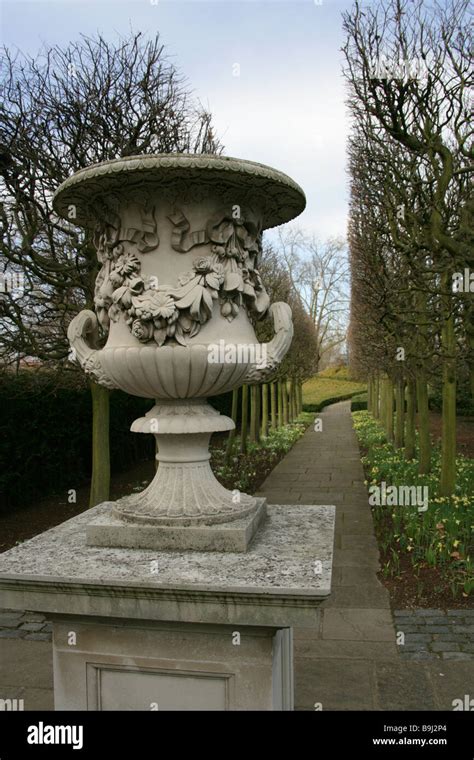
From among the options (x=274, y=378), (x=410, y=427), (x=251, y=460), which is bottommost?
(x=251, y=460)

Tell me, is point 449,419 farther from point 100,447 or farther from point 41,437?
point 41,437

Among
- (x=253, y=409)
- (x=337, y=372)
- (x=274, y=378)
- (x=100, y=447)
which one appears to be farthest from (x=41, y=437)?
(x=337, y=372)

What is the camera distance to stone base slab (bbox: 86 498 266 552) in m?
2.64

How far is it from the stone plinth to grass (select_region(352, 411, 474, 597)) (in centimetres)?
359

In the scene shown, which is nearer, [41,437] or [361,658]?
[361,658]

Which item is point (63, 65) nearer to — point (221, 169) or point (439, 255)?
point (439, 255)

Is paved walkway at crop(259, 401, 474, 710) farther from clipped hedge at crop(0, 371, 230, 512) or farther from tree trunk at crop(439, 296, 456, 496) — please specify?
clipped hedge at crop(0, 371, 230, 512)

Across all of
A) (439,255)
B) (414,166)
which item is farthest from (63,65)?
(439,255)

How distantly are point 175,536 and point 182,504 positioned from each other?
6.2 inches

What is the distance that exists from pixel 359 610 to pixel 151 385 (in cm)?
362

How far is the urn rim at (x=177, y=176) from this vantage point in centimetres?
245

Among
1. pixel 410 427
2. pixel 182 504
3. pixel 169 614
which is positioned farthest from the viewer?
pixel 410 427

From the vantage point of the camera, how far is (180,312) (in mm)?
2615

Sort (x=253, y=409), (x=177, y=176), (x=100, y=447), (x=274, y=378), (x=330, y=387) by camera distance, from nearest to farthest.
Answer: (x=177, y=176)
(x=100, y=447)
(x=253, y=409)
(x=274, y=378)
(x=330, y=387)
